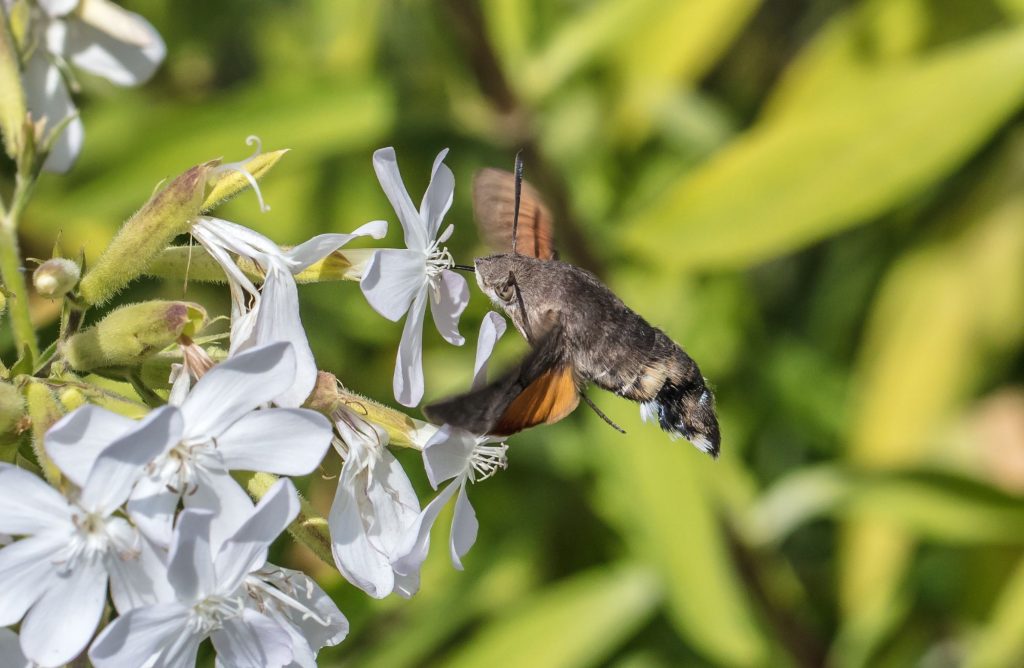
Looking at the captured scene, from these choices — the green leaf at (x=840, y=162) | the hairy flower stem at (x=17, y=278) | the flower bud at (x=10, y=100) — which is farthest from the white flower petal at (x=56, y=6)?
the green leaf at (x=840, y=162)

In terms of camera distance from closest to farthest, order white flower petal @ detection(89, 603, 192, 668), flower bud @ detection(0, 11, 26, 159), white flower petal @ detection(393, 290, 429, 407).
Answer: white flower petal @ detection(89, 603, 192, 668) < white flower petal @ detection(393, 290, 429, 407) < flower bud @ detection(0, 11, 26, 159)

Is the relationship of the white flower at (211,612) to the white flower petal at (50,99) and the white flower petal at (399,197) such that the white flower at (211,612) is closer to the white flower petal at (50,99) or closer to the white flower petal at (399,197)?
the white flower petal at (399,197)

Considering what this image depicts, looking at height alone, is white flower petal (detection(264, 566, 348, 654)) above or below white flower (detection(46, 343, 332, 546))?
below

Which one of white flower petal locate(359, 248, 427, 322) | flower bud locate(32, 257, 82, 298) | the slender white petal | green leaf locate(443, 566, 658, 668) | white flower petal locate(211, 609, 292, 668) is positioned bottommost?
green leaf locate(443, 566, 658, 668)

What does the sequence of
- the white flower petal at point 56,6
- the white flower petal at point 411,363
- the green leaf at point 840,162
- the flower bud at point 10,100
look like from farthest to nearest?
the green leaf at point 840,162 < the white flower petal at point 56,6 < the flower bud at point 10,100 < the white flower petal at point 411,363

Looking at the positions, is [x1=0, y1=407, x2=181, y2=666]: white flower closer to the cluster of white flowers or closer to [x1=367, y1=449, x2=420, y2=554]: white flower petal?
the cluster of white flowers

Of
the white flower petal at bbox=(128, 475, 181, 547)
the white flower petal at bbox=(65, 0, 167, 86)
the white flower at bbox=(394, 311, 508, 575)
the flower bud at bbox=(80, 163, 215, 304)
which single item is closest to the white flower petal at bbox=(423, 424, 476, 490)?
the white flower at bbox=(394, 311, 508, 575)

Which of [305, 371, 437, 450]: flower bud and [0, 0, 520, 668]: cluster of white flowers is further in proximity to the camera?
[305, 371, 437, 450]: flower bud
